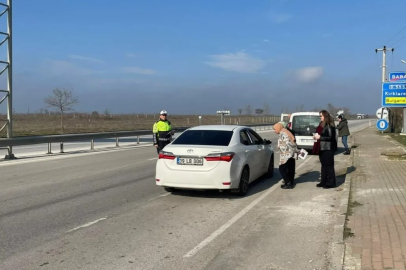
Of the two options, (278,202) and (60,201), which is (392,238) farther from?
(60,201)

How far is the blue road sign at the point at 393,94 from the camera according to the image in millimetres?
25562

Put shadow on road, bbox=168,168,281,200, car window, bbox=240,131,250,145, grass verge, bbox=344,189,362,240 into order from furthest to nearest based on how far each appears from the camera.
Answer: car window, bbox=240,131,250,145 → shadow on road, bbox=168,168,281,200 → grass verge, bbox=344,189,362,240

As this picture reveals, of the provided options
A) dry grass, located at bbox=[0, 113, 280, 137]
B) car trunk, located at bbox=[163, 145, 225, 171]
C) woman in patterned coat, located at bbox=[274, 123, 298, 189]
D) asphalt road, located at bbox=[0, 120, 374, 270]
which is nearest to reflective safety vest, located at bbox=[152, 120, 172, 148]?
asphalt road, located at bbox=[0, 120, 374, 270]

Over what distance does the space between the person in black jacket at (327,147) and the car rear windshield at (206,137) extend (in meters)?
2.34

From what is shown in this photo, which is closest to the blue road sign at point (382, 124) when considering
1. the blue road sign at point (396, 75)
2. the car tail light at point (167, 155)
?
the blue road sign at point (396, 75)

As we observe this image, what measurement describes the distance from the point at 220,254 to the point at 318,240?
4.92 ft

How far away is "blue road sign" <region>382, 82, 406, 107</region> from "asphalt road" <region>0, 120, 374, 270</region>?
17.6 m

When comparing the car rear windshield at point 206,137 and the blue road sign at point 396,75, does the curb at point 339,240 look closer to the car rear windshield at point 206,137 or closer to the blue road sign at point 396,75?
the car rear windshield at point 206,137

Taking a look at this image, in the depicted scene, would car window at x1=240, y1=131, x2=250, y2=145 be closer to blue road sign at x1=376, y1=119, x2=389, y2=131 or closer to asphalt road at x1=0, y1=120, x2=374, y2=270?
asphalt road at x1=0, y1=120, x2=374, y2=270

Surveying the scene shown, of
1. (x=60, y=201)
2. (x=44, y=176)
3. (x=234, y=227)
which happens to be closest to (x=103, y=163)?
(x=44, y=176)

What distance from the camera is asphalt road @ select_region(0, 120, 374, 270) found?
16.4ft

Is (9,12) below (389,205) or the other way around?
the other way around

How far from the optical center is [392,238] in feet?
18.1

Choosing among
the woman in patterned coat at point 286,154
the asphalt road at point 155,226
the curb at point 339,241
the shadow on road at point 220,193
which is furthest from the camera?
the woman in patterned coat at point 286,154
